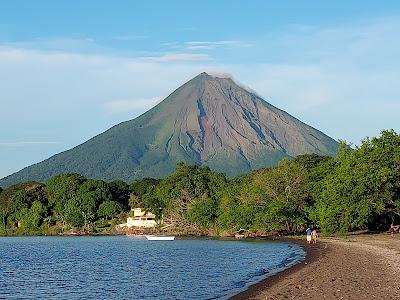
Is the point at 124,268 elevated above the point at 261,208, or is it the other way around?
the point at 261,208

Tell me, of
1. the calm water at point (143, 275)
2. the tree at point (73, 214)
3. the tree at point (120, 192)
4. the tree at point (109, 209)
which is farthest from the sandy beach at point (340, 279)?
the tree at point (120, 192)

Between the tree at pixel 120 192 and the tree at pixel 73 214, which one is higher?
the tree at pixel 120 192

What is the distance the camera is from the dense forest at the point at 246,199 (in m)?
53.6

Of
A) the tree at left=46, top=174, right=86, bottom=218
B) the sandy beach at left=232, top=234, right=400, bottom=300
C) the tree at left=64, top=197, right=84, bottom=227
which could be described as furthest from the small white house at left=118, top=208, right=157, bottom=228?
the sandy beach at left=232, top=234, right=400, bottom=300

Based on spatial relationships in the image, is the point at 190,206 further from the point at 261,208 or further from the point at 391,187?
the point at 391,187

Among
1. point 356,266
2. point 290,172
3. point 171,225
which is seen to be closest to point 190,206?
Result: point 171,225

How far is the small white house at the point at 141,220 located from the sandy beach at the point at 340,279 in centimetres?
6664

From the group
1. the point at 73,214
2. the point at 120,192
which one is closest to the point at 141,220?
the point at 73,214

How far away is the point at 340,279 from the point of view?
79.0 feet

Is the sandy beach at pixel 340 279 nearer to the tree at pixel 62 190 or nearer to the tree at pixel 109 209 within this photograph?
the tree at pixel 109 209

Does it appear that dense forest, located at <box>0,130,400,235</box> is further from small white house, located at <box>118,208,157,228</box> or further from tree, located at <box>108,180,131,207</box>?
small white house, located at <box>118,208,157,228</box>

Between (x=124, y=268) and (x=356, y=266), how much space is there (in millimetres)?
14665

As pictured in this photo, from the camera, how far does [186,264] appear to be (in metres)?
39.5

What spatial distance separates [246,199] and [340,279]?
160ft
